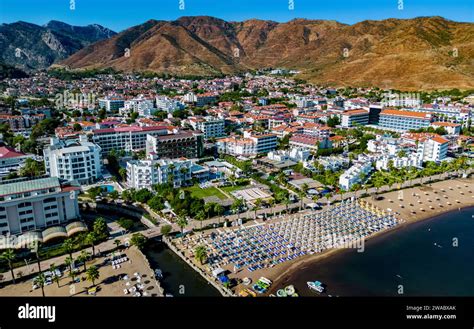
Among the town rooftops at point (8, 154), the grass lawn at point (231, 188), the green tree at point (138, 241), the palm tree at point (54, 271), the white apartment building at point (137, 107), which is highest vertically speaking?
the white apartment building at point (137, 107)

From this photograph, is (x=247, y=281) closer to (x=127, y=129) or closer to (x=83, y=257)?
(x=83, y=257)

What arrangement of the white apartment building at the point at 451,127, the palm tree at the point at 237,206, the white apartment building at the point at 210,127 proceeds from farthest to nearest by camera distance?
the white apartment building at the point at 210,127 → the white apartment building at the point at 451,127 → the palm tree at the point at 237,206

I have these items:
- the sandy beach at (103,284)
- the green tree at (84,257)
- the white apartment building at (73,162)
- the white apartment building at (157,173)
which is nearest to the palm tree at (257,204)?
the white apartment building at (157,173)

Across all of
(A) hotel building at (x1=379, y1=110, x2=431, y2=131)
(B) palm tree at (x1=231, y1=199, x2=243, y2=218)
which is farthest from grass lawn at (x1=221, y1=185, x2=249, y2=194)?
(A) hotel building at (x1=379, y1=110, x2=431, y2=131)

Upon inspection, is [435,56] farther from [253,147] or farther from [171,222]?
[171,222]

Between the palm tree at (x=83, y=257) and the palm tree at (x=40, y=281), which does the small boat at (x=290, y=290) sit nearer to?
the palm tree at (x=83, y=257)

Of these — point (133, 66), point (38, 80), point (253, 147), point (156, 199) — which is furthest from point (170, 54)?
point (156, 199)

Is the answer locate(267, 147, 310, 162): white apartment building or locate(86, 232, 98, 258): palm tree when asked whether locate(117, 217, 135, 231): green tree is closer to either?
locate(86, 232, 98, 258): palm tree
